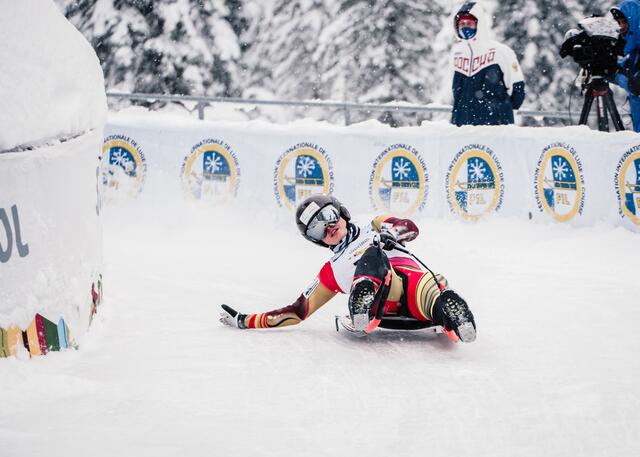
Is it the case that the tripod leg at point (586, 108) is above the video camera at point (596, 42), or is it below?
below

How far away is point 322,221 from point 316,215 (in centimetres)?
6

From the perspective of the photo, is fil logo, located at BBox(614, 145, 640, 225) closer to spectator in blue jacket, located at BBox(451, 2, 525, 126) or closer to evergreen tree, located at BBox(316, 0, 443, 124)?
spectator in blue jacket, located at BBox(451, 2, 525, 126)

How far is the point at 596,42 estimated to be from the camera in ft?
31.2

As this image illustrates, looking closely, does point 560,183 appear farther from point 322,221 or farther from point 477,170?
point 322,221

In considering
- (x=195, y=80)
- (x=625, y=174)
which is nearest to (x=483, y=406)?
(x=625, y=174)

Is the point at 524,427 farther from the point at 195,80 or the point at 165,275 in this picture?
the point at 195,80

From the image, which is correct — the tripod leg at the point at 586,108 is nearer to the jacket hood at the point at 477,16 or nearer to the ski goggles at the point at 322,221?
the jacket hood at the point at 477,16

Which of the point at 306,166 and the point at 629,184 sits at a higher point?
the point at 629,184

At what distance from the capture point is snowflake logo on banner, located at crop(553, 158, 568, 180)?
9.44 metres

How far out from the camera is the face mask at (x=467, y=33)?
32.7 ft

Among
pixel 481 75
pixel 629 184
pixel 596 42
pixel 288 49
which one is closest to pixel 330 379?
pixel 629 184

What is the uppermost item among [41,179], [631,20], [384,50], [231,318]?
[631,20]

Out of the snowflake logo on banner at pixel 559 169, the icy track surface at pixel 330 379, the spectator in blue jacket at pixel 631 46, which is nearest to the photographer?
the icy track surface at pixel 330 379

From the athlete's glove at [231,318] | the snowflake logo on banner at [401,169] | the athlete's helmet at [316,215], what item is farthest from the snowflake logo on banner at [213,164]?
the athlete's helmet at [316,215]
